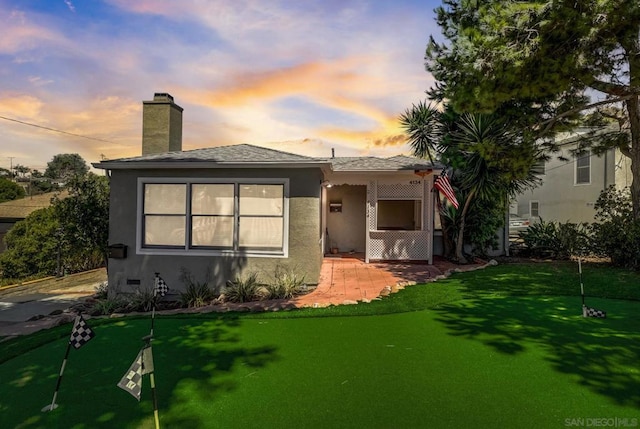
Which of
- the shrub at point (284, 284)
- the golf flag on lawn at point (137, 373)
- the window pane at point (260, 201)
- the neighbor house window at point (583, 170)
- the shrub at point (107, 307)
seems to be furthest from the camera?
the neighbor house window at point (583, 170)

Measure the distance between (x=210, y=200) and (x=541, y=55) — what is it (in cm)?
892

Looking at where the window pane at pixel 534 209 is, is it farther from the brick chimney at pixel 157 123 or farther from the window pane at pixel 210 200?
the brick chimney at pixel 157 123

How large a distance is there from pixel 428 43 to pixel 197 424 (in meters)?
10.9

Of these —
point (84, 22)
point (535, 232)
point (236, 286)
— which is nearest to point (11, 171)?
point (84, 22)

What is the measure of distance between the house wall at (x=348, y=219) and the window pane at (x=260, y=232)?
5693mm

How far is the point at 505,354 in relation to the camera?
427 cm

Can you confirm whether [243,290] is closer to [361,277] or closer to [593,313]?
[361,277]

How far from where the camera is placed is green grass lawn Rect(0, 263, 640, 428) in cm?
304

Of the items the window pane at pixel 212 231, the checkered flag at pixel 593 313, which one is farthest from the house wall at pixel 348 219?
the checkered flag at pixel 593 313

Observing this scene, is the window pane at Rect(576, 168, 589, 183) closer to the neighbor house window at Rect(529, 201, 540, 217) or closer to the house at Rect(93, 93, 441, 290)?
the neighbor house window at Rect(529, 201, 540, 217)

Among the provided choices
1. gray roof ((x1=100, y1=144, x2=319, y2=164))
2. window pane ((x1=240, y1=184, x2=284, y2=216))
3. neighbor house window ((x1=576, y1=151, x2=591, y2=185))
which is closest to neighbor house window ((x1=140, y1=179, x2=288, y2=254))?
window pane ((x1=240, y1=184, x2=284, y2=216))

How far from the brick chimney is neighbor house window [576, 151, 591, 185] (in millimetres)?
19399

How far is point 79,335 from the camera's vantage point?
11.0 ft

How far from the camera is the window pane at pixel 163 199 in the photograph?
30.6ft
